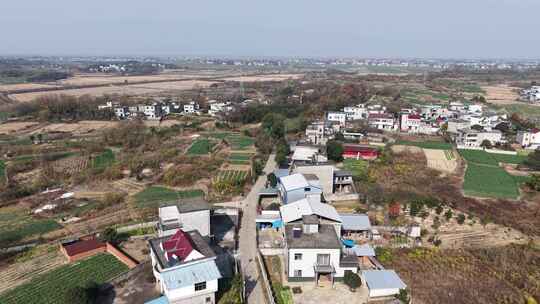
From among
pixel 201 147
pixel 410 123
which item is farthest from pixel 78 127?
pixel 410 123

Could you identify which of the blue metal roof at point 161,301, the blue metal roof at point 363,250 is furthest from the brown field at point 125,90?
the blue metal roof at point 363,250

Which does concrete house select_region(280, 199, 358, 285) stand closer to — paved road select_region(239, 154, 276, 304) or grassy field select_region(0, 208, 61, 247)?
paved road select_region(239, 154, 276, 304)

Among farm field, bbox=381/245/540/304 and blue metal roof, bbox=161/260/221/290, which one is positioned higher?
blue metal roof, bbox=161/260/221/290

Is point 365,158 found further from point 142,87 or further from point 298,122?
point 142,87

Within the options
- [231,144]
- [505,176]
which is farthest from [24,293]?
[505,176]

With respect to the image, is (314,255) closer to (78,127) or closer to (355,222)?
(355,222)

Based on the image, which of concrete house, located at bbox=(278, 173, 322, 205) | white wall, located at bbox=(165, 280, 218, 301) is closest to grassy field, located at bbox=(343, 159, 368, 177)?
concrete house, located at bbox=(278, 173, 322, 205)
